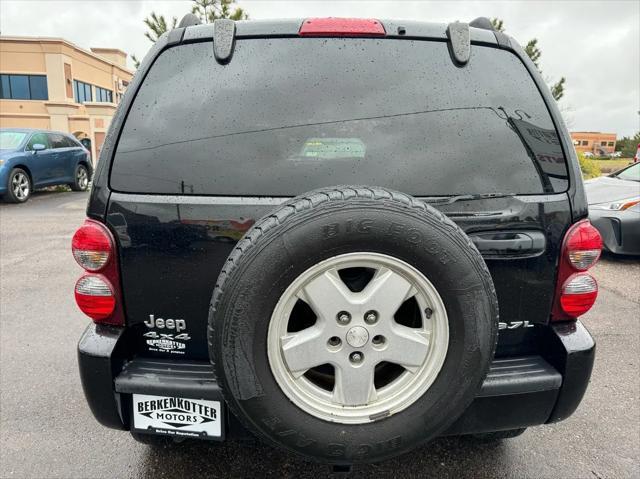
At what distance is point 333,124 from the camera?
6.01 feet

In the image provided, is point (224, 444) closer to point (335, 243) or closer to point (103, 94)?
point (335, 243)

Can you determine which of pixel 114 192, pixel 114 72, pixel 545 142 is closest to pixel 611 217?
pixel 545 142

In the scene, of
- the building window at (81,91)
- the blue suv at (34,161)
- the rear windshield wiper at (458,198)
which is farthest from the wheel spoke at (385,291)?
the building window at (81,91)

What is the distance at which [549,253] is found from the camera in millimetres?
1809

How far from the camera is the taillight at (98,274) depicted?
176cm

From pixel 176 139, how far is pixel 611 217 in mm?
5728

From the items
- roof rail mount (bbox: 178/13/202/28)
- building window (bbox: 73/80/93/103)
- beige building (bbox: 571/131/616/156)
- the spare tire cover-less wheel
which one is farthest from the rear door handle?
beige building (bbox: 571/131/616/156)

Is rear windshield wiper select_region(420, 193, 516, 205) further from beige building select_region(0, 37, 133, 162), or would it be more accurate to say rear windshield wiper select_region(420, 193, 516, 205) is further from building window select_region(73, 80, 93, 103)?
building window select_region(73, 80, 93, 103)

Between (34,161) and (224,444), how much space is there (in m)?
10.7

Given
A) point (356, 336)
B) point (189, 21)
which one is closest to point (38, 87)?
point (189, 21)

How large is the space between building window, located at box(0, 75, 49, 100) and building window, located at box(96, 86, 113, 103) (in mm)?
5687

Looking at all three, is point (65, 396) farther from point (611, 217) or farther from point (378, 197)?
point (611, 217)

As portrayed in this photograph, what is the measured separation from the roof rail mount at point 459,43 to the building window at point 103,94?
131 ft

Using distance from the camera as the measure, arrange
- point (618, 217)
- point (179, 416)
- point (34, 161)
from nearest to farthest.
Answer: point (179, 416)
point (618, 217)
point (34, 161)
